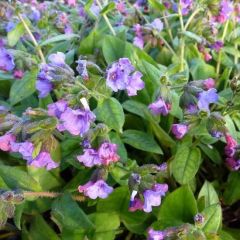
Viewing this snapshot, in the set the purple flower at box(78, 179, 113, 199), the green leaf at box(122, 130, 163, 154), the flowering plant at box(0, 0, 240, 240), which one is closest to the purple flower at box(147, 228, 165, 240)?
the flowering plant at box(0, 0, 240, 240)

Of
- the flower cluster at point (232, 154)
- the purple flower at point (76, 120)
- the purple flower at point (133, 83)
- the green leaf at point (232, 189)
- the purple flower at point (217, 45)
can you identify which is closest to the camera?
the purple flower at point (76, 120)

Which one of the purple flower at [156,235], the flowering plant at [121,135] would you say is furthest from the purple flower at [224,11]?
the purple flower at [156,235]

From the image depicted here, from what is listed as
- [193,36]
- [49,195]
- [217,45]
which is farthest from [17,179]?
[217,45]

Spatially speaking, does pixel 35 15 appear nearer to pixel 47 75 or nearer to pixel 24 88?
pixel 24 88

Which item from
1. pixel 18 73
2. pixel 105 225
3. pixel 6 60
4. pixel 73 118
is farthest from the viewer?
pixel 18 73

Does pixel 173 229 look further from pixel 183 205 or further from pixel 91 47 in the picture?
pixel 91 47

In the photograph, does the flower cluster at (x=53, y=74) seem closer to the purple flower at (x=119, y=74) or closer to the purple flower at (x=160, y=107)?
the purple flower at (x=119, y=74)
